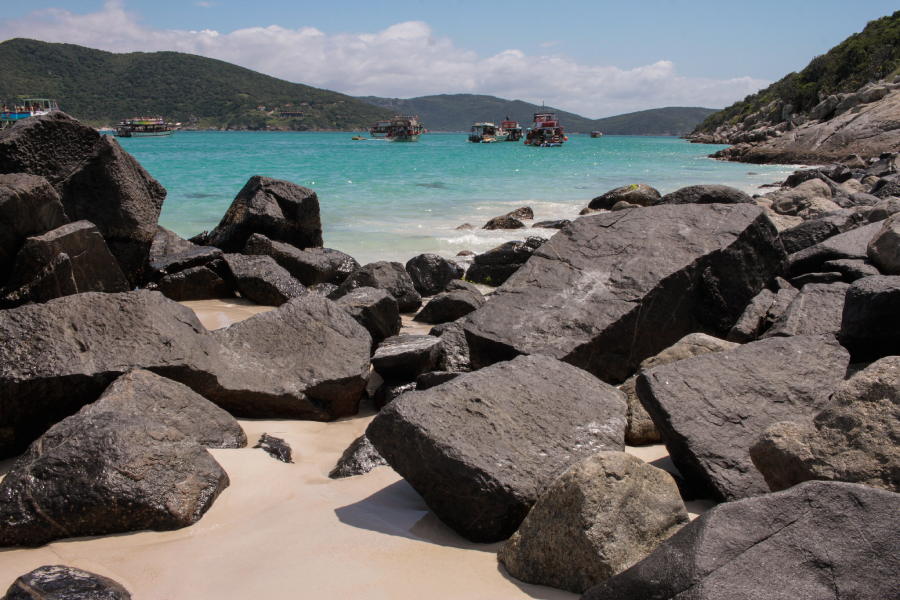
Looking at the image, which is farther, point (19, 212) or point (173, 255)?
point (173, 255)

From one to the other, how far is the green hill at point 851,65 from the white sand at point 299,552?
167 feet

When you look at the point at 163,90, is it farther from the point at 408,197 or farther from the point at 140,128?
the point at 408,197

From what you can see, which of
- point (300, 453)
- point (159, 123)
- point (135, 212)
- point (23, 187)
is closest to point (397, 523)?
point (300, 453)

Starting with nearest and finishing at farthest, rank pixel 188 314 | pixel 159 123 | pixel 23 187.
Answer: pixel 188 314
pixel 23 187
pixel 159 123

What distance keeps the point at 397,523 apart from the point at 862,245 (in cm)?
491

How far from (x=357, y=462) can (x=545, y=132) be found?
69.2 m

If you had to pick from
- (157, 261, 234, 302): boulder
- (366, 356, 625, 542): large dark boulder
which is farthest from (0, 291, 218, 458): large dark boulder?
(157, 261, 234, 302): boulder

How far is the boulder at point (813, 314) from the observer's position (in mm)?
3895

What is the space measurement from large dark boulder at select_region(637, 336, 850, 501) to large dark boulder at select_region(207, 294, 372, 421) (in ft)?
7.05

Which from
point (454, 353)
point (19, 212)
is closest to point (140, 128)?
point (19, 212)

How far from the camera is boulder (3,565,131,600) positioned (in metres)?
1.92

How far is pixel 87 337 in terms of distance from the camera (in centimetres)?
357

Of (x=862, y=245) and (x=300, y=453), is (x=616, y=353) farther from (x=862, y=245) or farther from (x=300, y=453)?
(x=862, y=245)

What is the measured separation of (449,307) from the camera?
258 inches
